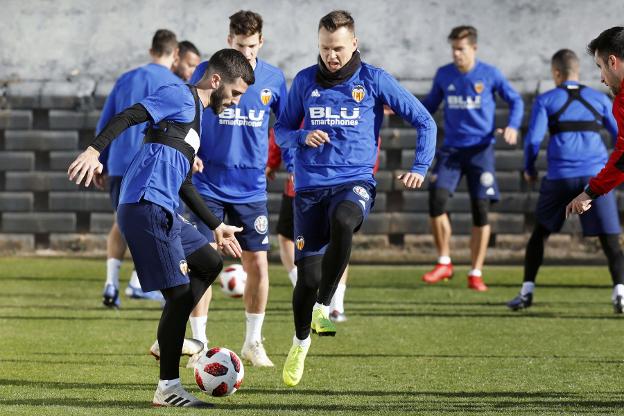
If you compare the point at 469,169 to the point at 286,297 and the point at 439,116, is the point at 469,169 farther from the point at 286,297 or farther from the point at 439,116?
the point at 439,116

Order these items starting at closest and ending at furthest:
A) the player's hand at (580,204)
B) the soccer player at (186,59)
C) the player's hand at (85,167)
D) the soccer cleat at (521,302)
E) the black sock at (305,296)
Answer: the player's hand at (85,167) < the player's hand at (580,204) < the black sock at (305,296) < the soccer cleat at (521,302) < the soccer player at (186,59)

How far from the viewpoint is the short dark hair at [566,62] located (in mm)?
11681

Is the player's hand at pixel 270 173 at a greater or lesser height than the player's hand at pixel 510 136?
lesser

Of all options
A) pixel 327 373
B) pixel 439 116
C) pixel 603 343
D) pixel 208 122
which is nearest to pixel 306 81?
pixel 208 122

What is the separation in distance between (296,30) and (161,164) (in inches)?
437

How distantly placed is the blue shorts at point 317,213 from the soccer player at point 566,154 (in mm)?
4216

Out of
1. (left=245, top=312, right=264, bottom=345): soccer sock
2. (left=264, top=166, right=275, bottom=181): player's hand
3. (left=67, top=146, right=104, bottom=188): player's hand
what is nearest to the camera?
(left=67, top=146, right=104, bottom=188): player's hand

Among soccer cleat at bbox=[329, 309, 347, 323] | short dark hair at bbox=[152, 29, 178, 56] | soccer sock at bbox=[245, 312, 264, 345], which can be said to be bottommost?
soccer cleat at bbox=[329, 309, 347, 323]

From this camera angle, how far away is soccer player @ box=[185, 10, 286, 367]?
8570 mm

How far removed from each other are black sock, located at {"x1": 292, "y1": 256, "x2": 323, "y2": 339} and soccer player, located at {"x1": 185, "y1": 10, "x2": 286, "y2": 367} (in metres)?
0.97

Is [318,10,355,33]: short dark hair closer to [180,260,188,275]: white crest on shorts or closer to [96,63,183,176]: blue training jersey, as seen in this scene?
[180,260,188,275]: white crest on shorts

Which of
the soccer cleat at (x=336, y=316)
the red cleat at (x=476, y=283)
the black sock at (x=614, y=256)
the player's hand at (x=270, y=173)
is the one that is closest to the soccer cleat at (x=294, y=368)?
the player's hand at (x=270, y=173)

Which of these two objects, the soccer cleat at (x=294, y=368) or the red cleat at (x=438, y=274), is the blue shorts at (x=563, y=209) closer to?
the red cleat at (x=438, y=274)

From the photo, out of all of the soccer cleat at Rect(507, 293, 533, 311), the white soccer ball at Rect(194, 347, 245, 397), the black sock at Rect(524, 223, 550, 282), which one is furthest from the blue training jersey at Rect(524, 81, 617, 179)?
the white soccer ball at Rect(194, 347, 245, 397)
